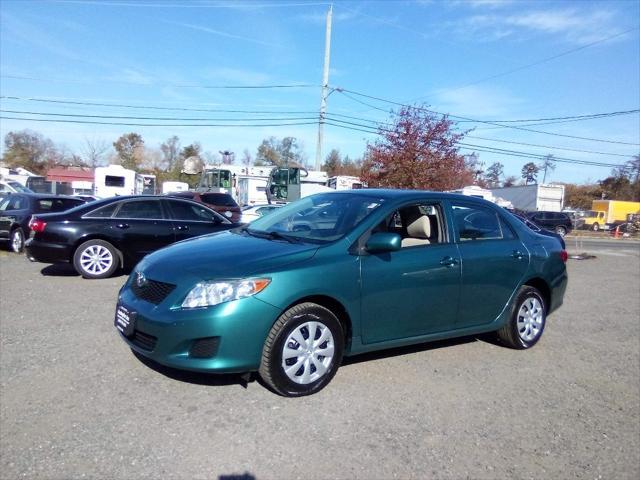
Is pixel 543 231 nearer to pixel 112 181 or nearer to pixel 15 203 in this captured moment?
pixel 15 203

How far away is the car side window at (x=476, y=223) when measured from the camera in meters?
4.96

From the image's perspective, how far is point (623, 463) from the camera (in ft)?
11.0

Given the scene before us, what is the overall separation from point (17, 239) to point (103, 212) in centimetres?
421

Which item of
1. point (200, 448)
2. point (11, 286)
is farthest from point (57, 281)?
point (200, 448)

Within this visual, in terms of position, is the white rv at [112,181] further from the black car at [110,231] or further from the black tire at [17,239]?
the black car at [110,231]

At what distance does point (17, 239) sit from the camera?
37.2 ft

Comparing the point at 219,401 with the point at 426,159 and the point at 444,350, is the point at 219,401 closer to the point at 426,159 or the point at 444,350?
the point at 444,350

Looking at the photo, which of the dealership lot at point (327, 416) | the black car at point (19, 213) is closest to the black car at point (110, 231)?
the dealership lot at point (327, 416)

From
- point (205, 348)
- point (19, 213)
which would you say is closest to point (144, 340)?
point (205, 348)

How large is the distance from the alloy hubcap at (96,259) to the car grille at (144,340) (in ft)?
16.4

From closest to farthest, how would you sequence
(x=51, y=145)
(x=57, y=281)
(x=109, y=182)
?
(x=57, y=281), (x=109, y=182), (x=51, y=145)

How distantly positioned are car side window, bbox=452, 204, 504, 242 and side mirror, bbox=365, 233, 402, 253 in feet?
3.37

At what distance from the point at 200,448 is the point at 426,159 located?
2273cm

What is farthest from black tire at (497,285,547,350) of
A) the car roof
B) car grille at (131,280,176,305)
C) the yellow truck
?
the yellow truck
